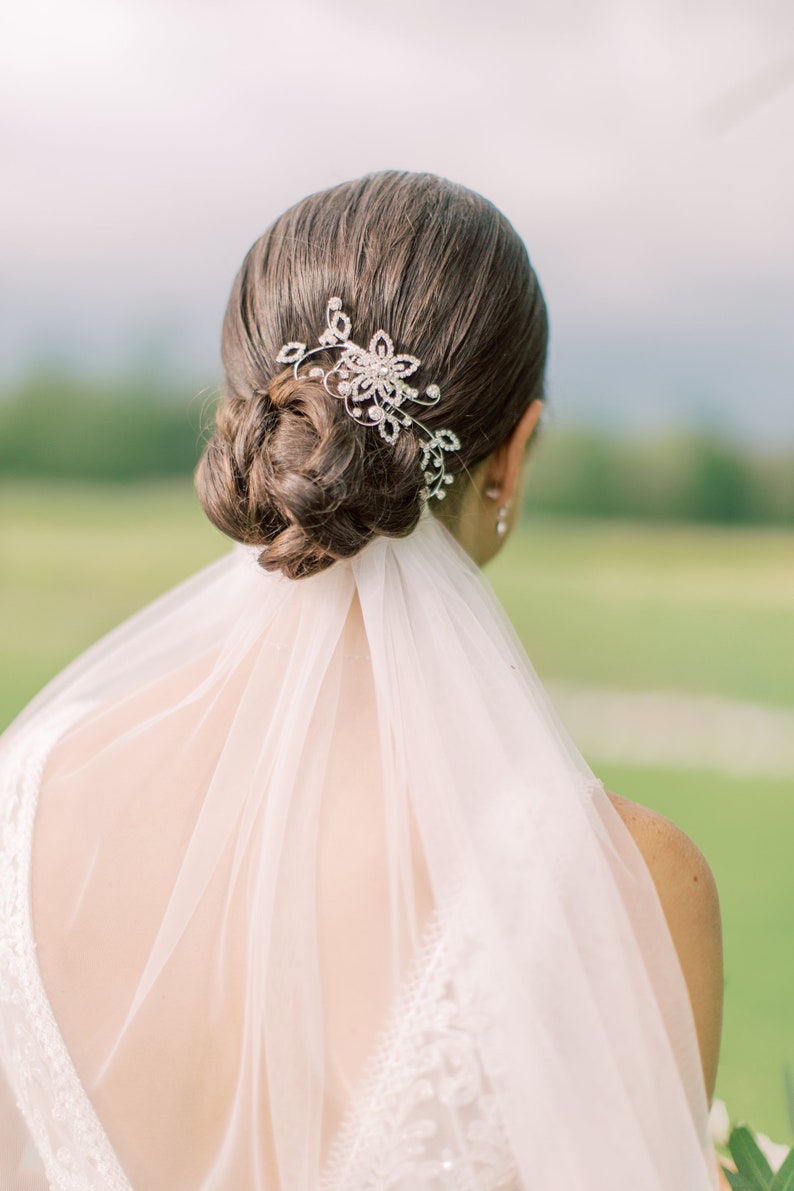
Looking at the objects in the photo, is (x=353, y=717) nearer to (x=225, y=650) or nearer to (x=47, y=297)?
(x=225, y=650)

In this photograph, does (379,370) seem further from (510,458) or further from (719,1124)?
(719,1124)

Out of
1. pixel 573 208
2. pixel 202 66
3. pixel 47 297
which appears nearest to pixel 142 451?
pixel 47 297

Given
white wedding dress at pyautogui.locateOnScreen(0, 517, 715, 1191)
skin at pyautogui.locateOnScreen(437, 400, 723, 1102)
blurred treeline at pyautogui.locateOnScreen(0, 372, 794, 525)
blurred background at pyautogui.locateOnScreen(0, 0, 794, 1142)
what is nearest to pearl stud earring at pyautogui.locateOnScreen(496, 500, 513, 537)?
white wedding dress at pyautogui.locateOnScreen(0, 517, 715, 1191)

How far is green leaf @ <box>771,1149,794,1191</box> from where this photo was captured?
1.06m

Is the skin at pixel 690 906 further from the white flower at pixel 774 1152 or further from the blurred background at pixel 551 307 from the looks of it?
the blurred background at pixel 551 307

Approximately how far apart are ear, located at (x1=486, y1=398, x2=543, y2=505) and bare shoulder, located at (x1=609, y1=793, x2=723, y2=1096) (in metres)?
0.40

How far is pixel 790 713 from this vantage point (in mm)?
9531

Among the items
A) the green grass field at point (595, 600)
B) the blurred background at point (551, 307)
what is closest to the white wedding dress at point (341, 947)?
the blurred background at point (551, 307)

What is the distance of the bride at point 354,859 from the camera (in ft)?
2.76

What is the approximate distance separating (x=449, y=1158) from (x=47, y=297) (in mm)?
12832

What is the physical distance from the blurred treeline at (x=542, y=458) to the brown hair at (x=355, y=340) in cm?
1130

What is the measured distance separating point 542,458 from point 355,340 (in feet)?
37.2

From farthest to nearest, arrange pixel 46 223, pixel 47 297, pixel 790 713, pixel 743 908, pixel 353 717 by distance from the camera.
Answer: pixel 47 297, pixel 46 223, pixel 790 713, pixel 743 908, pixel 353 717

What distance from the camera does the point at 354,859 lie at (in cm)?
88
